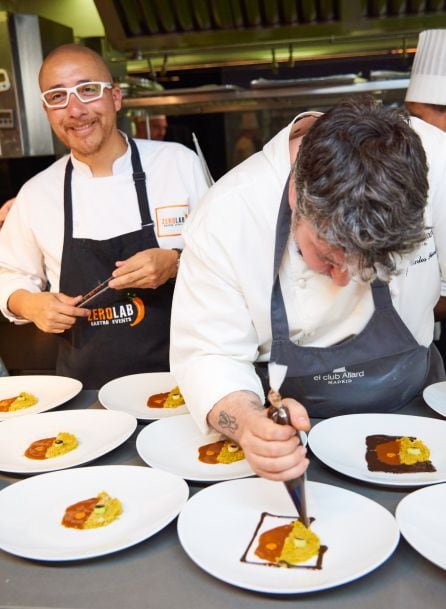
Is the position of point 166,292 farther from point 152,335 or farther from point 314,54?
point 314,54

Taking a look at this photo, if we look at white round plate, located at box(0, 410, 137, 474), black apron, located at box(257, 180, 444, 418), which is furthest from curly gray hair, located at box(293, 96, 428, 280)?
white round plate, located at box(0, 410, 137, 474)

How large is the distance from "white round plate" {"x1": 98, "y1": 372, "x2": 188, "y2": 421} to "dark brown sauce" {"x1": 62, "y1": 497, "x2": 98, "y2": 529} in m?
0.44

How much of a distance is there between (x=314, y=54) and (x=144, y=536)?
3.56 meters

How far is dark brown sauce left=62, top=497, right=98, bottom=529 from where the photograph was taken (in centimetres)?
130

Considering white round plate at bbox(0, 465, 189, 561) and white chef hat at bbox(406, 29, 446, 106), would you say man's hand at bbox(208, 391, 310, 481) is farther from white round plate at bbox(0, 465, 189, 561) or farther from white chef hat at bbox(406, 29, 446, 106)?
white chef hat at bbox(406, 29, 446, 106)

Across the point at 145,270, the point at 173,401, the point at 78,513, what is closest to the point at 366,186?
the point at 78,513

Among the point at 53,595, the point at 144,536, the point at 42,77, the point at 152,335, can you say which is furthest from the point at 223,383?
the point at 42,77

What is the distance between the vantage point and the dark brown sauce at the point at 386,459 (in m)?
1.41

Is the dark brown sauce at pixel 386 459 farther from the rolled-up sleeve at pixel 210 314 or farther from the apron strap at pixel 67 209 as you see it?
the apron strap at pixel 67 209

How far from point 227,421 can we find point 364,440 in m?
0.34

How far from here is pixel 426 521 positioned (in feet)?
3.95

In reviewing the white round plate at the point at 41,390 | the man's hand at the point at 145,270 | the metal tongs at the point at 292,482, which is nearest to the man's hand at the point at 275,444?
the metal tongs at the point at 292,482

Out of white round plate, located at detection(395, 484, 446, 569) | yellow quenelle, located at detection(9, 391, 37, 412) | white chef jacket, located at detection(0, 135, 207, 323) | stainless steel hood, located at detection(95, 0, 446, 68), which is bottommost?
yellow quenelle, located at detection(9, 391, 37, 412)

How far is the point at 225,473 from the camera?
4.75 feet
